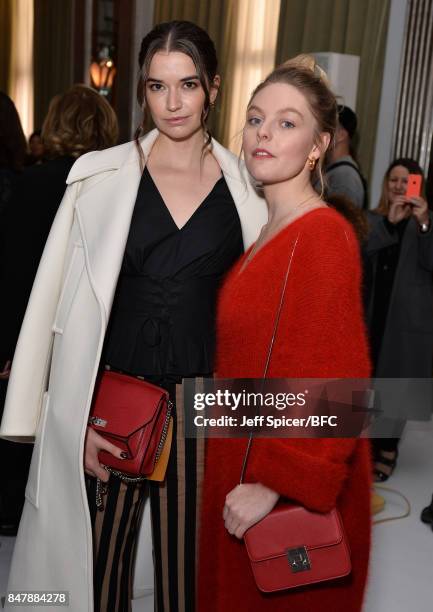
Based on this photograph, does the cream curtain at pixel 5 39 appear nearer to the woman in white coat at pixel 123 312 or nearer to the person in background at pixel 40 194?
the person in background at pixel 40 194

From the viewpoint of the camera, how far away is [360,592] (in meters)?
1.48

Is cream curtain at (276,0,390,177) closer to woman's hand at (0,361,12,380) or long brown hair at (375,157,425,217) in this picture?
long brown hair at (375,157,425,217)

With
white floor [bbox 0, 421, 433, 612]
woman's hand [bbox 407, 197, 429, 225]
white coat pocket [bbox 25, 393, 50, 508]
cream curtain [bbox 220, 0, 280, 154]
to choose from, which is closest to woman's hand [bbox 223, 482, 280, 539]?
white coat pocket [bbox 25, 393, 50, 508]

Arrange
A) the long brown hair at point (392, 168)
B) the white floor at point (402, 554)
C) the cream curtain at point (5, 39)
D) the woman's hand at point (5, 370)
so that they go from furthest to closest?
the cream curtain at point (5, 39), the long brown hair at point (392, 168), the white floor at point (402, 554), the woman's hand at point (5, 370)

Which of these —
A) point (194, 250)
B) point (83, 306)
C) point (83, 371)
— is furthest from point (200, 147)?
point (83, 371)

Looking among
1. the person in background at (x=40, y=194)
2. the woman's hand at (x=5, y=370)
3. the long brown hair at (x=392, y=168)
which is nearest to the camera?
the person in background at (x=40, y=194)

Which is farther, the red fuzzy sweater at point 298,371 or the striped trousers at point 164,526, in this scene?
the striped trousers at point 164,526

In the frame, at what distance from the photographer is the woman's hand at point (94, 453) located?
1685 millimetres

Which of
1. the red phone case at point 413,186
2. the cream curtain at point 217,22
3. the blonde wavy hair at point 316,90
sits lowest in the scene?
the red phone case at point 413,186

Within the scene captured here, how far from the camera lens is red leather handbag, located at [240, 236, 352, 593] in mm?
1349

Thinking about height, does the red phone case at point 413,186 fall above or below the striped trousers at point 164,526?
above

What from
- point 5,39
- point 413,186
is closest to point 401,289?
point 413,186

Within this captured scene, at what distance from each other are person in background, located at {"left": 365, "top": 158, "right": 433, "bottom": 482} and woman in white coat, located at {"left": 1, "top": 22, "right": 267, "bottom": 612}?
2009 millimetres

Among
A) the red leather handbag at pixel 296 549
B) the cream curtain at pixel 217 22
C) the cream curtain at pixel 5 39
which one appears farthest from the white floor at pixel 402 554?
the cream curtain at pixel 5 39
